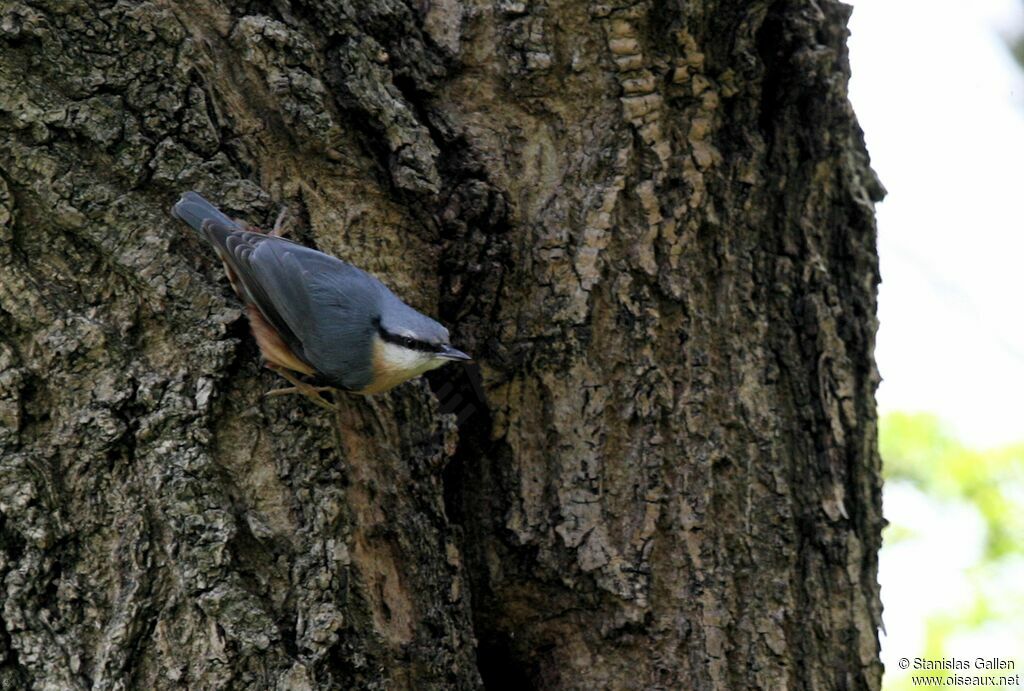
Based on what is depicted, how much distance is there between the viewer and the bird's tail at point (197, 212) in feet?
6.82

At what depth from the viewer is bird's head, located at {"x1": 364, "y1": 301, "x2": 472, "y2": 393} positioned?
2.32 meters

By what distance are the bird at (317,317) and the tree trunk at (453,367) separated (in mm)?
44

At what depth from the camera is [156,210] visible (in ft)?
6.93

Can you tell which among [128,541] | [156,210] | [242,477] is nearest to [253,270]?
[156,210]

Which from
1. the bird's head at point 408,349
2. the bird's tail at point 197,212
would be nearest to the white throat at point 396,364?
the bird's head at point 408,349

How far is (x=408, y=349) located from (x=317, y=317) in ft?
1.23

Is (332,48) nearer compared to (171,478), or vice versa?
(171,478)

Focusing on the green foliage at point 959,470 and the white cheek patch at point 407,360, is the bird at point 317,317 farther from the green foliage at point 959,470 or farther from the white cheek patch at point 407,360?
the green foliage at point 959,470

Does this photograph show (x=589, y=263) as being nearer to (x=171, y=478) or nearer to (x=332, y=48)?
(x=332, y=48)

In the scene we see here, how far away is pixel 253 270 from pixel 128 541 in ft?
2.06

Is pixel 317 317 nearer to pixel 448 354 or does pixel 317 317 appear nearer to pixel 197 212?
pixel 448 354

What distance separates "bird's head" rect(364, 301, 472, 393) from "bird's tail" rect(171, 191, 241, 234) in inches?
18.3

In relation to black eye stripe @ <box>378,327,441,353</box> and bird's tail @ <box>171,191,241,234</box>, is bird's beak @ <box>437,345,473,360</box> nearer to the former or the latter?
black eye stripe @ <box>378,327,441,353</box>

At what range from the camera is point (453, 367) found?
248 centimetres
